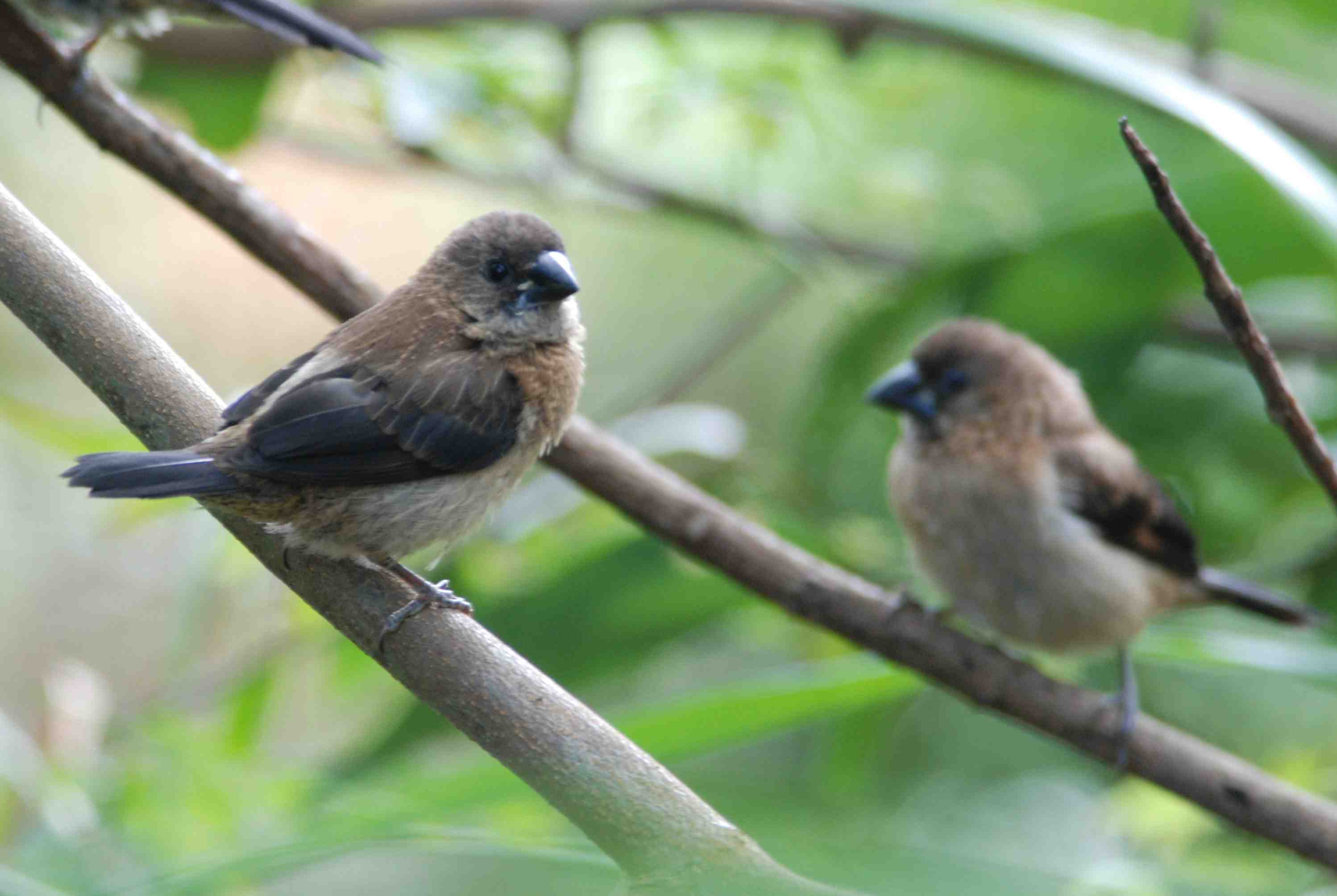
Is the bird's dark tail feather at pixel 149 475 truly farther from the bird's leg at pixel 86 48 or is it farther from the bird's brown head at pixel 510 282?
the bird's leg at pixel 86 48

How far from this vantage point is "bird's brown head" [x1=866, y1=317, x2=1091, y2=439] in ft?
10.00

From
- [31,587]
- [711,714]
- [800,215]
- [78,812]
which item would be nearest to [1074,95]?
[800,215]

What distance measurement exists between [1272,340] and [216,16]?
8.93ft

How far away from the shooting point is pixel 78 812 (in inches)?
104

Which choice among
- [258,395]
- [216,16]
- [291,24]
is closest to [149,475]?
[258,395]

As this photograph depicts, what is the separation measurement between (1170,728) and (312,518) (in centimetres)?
169

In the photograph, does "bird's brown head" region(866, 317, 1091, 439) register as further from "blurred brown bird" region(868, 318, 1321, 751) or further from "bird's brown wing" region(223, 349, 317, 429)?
"bird's brown wing" region(223, 349, 317, 429)

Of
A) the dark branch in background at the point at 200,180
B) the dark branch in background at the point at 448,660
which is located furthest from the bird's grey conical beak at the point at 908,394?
the dark branch in background at the point at 448,660

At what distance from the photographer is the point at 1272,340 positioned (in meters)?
3.58

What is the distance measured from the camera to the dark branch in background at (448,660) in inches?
49.9

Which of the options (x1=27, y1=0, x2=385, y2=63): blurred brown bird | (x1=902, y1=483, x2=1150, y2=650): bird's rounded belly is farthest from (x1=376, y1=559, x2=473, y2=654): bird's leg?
(x1=902, y1=483, x2=1150, y2=650): bird's rounded belly

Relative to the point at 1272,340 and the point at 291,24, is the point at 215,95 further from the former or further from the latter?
the point at 1272,340

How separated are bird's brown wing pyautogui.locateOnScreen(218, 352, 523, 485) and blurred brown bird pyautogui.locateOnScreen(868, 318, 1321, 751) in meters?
1.37

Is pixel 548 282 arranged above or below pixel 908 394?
above
